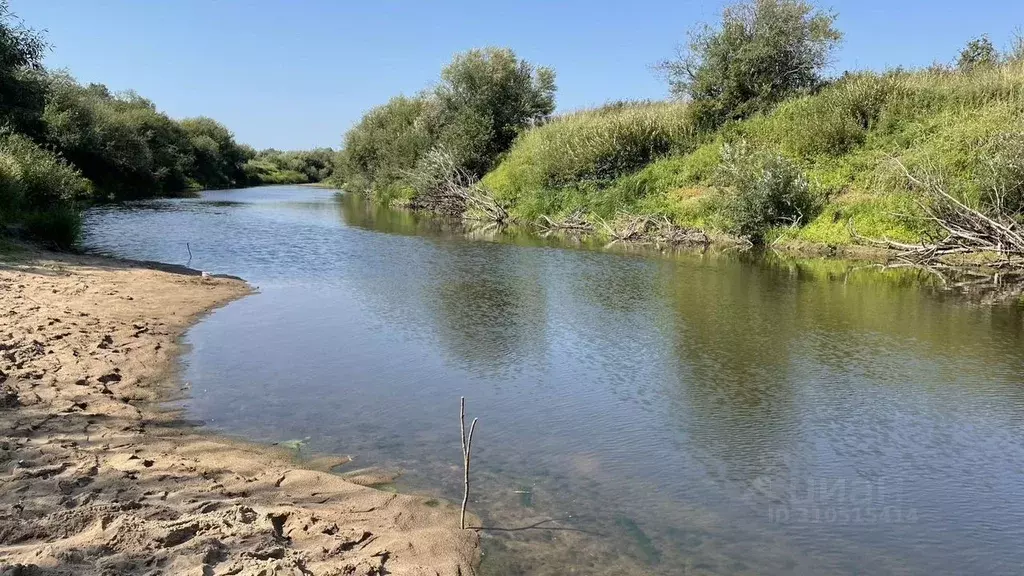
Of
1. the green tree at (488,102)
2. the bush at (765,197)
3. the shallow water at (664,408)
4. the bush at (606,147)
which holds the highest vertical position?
the green tree at (488,102)

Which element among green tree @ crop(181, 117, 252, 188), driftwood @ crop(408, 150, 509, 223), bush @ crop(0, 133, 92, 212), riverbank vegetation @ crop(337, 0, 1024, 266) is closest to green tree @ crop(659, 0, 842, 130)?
riverbank vegetation @ crop(337, 0, 1024, 266)

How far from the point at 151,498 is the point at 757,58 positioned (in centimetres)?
3110

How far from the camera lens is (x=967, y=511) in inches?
215

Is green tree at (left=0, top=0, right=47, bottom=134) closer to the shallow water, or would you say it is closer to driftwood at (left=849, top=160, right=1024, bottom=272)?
the shallow water

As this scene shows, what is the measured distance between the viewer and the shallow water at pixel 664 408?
16.6ft

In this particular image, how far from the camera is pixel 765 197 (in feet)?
76.4

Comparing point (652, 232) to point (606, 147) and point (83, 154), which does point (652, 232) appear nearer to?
point (606, 147)

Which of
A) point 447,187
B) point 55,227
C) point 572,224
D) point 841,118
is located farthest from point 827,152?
point 55,227

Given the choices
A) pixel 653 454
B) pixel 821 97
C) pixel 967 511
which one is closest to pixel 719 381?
pixel 653 454

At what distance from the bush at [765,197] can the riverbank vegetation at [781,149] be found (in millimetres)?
48

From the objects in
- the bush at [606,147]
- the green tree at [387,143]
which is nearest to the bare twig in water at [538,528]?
the bush at [606,147]

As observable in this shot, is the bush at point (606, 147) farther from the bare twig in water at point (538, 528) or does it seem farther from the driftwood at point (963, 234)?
the bare twig in water at point (538, 528)

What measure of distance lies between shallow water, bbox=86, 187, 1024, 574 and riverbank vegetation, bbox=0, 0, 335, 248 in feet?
28.4

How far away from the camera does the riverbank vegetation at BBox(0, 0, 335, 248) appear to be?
18.2 m
